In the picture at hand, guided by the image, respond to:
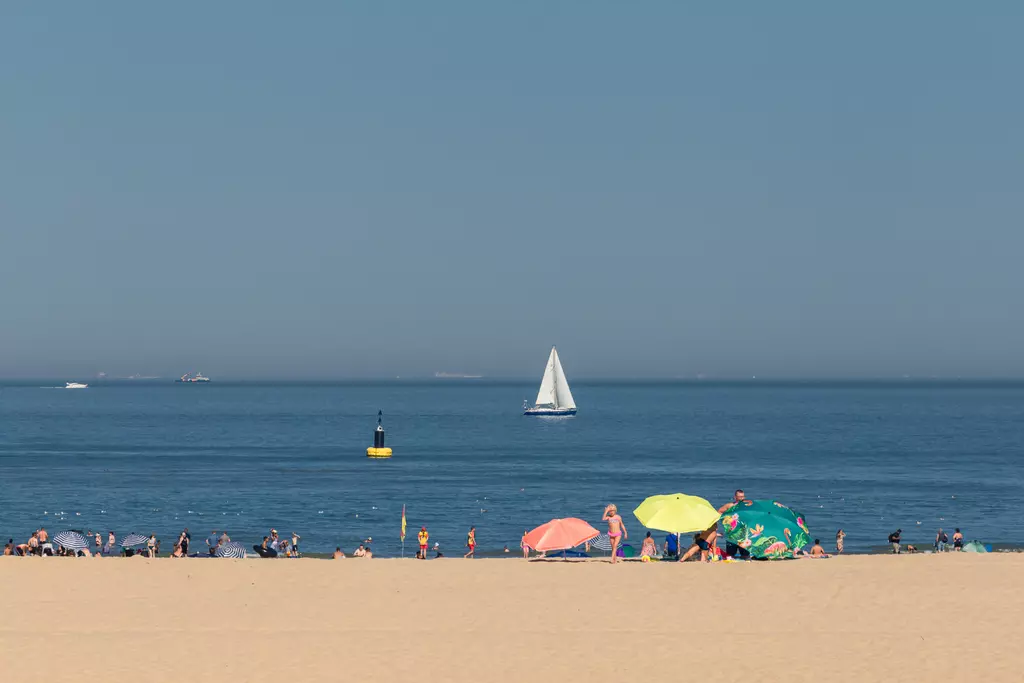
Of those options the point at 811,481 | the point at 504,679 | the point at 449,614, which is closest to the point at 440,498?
the point at 811,481

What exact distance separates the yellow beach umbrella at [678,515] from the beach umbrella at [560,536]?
175 cm

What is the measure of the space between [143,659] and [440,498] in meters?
52.3

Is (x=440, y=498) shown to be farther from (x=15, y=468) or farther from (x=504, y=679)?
(x=504, y=679)

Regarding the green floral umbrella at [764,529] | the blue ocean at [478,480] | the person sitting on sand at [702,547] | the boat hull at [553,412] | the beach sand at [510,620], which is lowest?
the blue ocean at [478,480]

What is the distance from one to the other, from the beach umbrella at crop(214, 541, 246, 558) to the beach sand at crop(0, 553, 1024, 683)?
6903 millimetres

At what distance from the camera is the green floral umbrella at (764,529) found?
31781mm

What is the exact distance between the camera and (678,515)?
3180cm

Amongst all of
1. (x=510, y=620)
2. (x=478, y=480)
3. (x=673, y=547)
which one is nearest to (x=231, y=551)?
(x=673, y=547)

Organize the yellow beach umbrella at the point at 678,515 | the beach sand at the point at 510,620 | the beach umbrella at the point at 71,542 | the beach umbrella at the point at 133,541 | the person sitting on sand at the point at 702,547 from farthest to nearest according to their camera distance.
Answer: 1. the beach umbrella at the point at 133,541
2. the beach umbrella at the point at 71,542
3. the person sitting on sand at the point at 702,547
4. the yellow beach umbrella at the point at 678,515
5. the beach sand at the point at 510,620

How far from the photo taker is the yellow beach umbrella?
31.5m

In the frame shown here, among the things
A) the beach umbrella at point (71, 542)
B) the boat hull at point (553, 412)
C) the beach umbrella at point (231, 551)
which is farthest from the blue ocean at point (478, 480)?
the boat hull at point (553, 412)

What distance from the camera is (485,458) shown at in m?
110

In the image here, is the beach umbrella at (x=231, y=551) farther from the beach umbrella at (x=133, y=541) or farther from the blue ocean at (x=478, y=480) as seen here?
the blue ocean at (x=478, y=480)

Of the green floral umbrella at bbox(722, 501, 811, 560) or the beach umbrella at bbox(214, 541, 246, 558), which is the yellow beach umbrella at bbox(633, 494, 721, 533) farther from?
the beach umbrella at bbox(214, 541, 246, 558)
